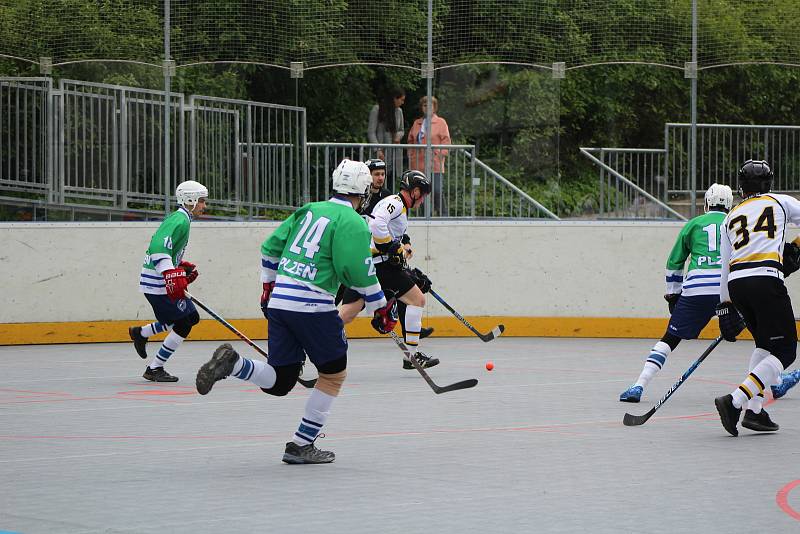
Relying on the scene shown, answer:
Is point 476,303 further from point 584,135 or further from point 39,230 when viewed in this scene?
point 39,230

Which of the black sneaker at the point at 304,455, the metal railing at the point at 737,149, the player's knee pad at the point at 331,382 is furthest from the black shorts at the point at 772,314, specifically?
the metal railing at the point at 737,149

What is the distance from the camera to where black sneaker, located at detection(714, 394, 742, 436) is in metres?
6.87


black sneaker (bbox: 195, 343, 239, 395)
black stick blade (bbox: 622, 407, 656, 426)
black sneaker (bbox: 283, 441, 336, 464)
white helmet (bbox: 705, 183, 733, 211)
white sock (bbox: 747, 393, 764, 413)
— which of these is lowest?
black stick blade (bbox: 622, 407, 656, 426)

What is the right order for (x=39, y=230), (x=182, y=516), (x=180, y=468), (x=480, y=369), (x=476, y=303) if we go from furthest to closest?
(x=476, y=303) → (x=39, y=230) → (x=480, y=369) → (x=180, y=468) → (x=182, y=516)

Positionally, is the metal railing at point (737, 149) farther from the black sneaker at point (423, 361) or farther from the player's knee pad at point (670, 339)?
the player's knee pad at point (670, 339)

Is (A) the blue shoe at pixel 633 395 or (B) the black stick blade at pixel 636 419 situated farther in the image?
(A) the blue shoe at pixel 633 395

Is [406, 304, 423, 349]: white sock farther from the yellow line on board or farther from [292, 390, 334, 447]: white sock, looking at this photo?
[292, 390, 334, 447]: white sock

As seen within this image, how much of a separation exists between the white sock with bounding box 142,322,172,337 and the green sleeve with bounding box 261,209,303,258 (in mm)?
3532

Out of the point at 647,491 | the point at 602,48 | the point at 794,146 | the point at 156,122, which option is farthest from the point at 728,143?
the point at 647,491

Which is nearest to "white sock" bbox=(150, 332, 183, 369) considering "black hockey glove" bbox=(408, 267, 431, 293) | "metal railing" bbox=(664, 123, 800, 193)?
"black hockey glove" bbox=(408, 267, 431, 293)

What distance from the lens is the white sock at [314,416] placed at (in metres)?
6.11

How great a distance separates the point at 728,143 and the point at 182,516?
32.1 feet

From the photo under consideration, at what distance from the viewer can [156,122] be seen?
12820mm

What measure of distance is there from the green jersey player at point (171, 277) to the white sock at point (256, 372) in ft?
10.7
